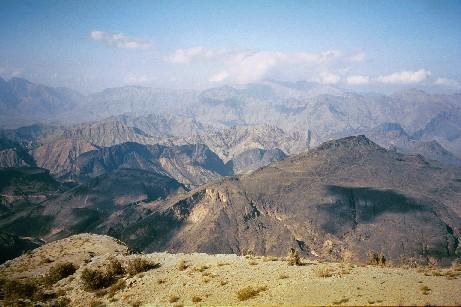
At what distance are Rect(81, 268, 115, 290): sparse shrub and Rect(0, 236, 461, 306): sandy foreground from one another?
0.57 meters

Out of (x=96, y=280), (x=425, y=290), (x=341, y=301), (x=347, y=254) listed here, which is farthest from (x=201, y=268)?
(x=347, y=254)

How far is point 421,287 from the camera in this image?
20047 millimetres

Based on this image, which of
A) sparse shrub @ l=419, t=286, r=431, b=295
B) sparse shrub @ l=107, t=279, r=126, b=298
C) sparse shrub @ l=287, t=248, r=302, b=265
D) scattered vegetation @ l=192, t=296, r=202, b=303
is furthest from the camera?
sparse shrub @ l=287, t=248, r=302, b=265

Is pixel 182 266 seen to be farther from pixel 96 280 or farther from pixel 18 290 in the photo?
pixel 18 290

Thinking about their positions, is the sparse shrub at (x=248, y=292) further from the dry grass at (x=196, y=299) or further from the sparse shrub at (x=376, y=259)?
the sparse shrub at (x=376, y=259)

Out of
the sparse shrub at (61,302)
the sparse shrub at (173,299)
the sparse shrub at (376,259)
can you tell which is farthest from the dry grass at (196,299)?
the sparse shrub at (376,259)

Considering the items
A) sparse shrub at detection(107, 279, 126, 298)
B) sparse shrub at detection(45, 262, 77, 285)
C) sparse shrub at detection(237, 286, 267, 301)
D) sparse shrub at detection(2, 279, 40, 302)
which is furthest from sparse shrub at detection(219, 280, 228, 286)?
sparse shrub at detection(45, 262, 77, 285)

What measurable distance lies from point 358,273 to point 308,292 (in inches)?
197

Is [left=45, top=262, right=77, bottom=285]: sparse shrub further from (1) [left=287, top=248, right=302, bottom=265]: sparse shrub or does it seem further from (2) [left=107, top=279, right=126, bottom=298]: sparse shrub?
(1) [left=287, top=248, right=302, bottom=265]: sparse shrub

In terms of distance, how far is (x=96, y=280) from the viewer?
28422mm

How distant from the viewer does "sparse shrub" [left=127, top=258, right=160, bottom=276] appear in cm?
2985

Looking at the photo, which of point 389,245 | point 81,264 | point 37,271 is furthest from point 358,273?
point 389,245

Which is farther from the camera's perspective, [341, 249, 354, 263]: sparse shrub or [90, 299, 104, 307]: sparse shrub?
[341, 249, 354, 263]: sparse shrub

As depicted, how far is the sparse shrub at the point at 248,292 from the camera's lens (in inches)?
854
